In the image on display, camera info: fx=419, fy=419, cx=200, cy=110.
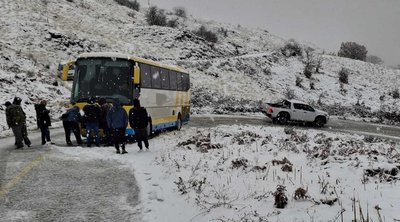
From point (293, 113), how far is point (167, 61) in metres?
26.0

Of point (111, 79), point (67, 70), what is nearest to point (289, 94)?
point (111, 79)

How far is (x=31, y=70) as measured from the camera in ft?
114

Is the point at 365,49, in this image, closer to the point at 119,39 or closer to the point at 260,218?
the point at 119,39

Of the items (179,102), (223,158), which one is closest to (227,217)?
(223,158)

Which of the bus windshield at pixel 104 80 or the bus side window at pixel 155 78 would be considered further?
the bus side window at pixel 155 78

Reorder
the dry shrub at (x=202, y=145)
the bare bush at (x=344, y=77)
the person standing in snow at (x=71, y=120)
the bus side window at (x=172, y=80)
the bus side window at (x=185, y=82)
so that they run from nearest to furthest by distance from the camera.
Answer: the dry shrub at (x=202, y=145), the person standing in snow at (x=71, y=120), the bus side window at (x=172, y=80), the bus side window at (x=185, y=82), the bare bush at (x=344, y=77)

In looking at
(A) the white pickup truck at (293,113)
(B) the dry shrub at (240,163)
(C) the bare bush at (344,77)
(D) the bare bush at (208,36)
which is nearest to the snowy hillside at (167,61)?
(C) the bare bush at (344,77)

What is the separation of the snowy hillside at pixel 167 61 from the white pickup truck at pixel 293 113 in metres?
10.6

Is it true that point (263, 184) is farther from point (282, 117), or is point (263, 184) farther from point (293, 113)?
point (293, 113)

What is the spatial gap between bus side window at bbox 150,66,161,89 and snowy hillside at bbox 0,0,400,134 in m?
11.1

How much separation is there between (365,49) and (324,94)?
39150 mm

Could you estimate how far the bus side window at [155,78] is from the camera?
18480 mm

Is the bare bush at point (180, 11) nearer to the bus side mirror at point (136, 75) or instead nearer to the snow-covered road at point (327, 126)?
the snow-covered road at point (327, 126)

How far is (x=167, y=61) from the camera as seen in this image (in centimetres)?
5356
